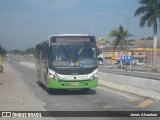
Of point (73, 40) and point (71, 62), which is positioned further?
point (73, 40)

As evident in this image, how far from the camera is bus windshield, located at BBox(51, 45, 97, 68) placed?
20547 mm

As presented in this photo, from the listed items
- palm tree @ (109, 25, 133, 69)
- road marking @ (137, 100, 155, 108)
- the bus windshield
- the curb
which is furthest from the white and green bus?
palm tree @ (109, 25, 133, 69)

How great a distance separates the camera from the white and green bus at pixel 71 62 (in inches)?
806

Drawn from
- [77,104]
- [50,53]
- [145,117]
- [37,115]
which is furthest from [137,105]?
[50,53]

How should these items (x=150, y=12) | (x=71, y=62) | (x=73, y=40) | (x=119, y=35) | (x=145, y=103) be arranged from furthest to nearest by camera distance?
1. (x=119, y=35)
2. (x=150, y=12)
3. (x=73, y=40)
4. (x=71, y=62)
5. (x=145, y=103)

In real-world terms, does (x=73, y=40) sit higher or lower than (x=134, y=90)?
higher

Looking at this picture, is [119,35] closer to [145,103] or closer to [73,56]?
[73,56]

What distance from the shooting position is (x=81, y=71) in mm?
20625

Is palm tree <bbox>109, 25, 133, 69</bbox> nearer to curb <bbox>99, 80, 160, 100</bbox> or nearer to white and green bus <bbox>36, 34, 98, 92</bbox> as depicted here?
curb <bbox>99, 80, 160, 100</bbox>

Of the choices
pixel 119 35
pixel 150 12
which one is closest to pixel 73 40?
pixel 150 12

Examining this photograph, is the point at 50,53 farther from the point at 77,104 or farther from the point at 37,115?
the point at 37,115

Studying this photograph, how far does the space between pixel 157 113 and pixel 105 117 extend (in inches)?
83.2

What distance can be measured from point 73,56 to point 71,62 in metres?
0.31

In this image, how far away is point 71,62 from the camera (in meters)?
20.6
